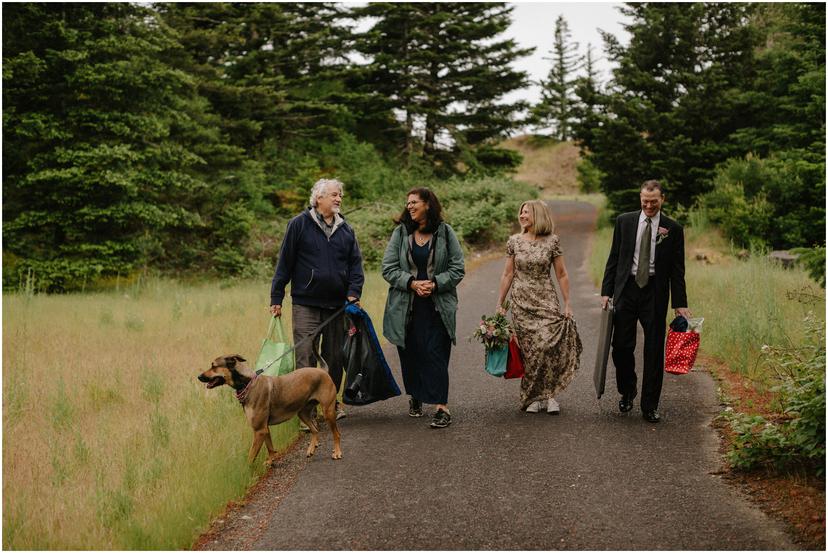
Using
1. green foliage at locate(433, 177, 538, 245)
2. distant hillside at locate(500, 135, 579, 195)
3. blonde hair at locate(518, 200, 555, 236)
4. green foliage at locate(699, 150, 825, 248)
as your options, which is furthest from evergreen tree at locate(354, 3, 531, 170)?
distant hillside at locate(500, 135, 579, 195)

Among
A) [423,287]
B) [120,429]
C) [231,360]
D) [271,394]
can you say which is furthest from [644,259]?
[120,429]

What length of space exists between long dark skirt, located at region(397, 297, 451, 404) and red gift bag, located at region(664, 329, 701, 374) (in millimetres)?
2047

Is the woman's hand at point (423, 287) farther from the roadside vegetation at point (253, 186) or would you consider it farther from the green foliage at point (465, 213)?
the green foliage at point (465, 213)

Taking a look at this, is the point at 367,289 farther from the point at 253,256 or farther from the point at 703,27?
the point at 703,27

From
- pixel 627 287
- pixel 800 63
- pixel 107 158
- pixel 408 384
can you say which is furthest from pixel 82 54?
pixel 800 63

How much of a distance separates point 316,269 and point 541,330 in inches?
88.5

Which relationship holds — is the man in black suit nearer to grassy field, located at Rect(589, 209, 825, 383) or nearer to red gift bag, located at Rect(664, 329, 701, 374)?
red gift bag, located at Rect(664, 329, 701, 374)

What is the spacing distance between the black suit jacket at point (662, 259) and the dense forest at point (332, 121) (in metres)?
5.31

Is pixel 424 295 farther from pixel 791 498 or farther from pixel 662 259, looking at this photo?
pixel 791 498

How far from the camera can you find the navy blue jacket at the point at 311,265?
21.5ft

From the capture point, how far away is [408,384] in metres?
6.82

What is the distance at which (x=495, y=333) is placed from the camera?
6801 millimetres

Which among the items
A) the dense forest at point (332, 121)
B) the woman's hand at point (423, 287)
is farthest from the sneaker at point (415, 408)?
the dense forest at point (332, 121)

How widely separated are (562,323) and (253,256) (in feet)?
56.8
